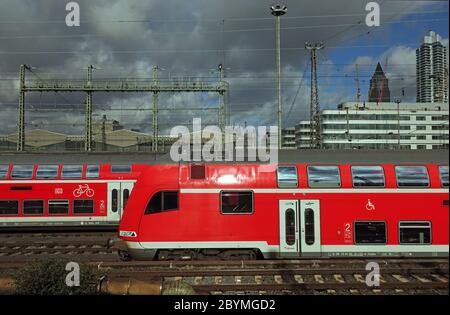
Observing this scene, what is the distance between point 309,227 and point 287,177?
1801 mm

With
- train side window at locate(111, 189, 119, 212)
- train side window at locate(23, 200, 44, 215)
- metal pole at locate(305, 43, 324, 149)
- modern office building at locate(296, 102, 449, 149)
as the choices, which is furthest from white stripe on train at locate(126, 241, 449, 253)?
modern office building at locate(296, 102, 449, 149)

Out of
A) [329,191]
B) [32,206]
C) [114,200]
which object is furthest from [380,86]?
[329,191]

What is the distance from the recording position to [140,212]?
13.3 metres

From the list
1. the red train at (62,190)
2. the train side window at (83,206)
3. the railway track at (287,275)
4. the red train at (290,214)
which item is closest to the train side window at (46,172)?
the red train at (62,190)

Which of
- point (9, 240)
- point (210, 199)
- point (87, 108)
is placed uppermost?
point (87, 108)

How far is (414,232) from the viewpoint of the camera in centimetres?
1334

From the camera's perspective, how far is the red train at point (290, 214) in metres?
13.2

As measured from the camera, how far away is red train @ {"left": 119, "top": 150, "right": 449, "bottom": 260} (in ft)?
43.4

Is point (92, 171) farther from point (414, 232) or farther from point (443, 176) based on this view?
point (443, 176)

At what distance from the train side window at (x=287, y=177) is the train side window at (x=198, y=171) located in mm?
2511
